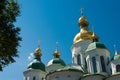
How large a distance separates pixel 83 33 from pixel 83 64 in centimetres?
630

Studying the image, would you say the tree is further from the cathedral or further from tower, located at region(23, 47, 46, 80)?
tower, located at region(23, 47, 46, 80)

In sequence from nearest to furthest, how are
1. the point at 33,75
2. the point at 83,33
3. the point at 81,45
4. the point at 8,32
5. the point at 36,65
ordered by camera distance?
1. the point at 8,32
2. the point at 33,75
3. the point at 81,45
4. the point at 36,65
5. the point at 83,33

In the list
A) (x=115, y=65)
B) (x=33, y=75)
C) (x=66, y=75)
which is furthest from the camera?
(x=33, y=75)

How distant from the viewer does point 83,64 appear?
121 feet

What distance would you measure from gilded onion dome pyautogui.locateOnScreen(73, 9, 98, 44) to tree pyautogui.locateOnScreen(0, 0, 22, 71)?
88.0ft

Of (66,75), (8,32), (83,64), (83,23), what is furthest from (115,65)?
(8,32)

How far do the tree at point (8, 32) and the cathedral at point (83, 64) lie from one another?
702 inches

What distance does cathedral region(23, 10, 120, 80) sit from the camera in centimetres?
3030

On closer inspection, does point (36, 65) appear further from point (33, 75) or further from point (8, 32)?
point (8, 32)

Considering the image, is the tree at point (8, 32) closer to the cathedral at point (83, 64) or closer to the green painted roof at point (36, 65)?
the cathedral at point (83, 64)

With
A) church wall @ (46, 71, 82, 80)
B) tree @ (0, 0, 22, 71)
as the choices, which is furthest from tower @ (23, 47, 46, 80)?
tree @ (0, 0, 22, 71)

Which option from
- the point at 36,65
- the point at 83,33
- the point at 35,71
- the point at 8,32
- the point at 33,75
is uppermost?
the point at 83,33

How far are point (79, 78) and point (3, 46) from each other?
19350 millimetres

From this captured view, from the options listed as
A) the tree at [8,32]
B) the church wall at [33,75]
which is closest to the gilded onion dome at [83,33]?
the church wall at [33,75]
